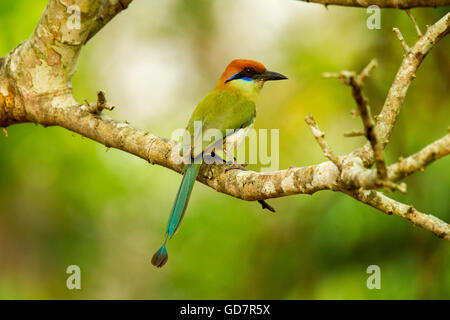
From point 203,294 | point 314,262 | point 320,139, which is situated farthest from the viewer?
point 203,294

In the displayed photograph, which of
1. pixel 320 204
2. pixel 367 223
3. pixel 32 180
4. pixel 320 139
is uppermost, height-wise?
pixel 32 180

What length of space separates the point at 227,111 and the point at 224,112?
0.09ft

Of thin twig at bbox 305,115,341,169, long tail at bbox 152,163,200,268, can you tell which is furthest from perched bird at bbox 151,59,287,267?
thin twig at bbox 305,115,341,169

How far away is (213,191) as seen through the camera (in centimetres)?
500

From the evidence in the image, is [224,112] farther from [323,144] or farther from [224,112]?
[323,144]

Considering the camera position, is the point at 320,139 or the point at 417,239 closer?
the point at 320,139

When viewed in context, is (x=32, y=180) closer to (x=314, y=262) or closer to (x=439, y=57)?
(x=314, y=262)

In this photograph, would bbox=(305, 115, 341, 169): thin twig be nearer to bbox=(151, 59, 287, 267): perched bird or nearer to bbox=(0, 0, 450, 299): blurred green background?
bbox=(151, 59, 287, 267): perched bird

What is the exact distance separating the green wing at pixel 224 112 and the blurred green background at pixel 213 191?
1.05 metres

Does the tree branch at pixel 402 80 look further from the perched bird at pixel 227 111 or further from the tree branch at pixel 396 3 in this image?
the perched bird at pixel 227 111

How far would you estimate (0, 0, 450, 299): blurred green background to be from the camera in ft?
12.5

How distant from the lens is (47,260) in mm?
4992

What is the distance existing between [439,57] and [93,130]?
9.74ft
